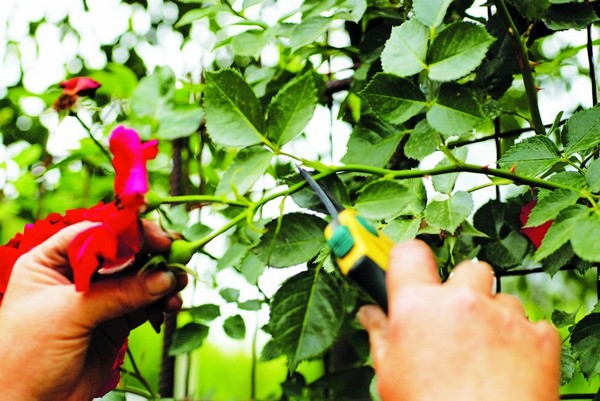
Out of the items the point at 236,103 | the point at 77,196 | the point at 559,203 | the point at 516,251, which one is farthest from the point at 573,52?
the point at 77,196

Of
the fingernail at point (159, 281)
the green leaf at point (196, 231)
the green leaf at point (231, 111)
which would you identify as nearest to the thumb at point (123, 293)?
the fingernail at point (159, 281)

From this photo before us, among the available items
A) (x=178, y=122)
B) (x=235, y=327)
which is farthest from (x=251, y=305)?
(x=178, y=122)

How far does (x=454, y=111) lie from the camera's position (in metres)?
0.54

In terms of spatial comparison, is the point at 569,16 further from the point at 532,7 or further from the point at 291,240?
the point at 291,240

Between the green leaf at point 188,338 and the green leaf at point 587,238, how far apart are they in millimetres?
524

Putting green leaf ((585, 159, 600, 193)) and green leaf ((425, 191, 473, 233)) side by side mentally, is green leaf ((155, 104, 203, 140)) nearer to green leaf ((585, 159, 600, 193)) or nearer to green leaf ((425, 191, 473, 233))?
green leaf ((425, 191, 473, 233))

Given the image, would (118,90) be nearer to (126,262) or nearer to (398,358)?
(126,262)

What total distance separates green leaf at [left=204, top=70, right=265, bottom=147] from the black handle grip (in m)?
0.14

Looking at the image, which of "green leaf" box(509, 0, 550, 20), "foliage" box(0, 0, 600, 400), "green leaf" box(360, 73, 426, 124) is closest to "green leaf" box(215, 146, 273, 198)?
"foliage" box(0, 0, 600, 400)

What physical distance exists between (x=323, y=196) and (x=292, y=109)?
8 centimetres

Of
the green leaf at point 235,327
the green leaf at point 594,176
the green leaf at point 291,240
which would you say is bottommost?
the green leaf at point 235,327

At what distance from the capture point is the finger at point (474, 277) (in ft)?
1.41

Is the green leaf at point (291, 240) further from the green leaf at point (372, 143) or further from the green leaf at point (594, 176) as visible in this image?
the green leaf at point (594, 176)

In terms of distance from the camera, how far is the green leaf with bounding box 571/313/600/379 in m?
0.57
